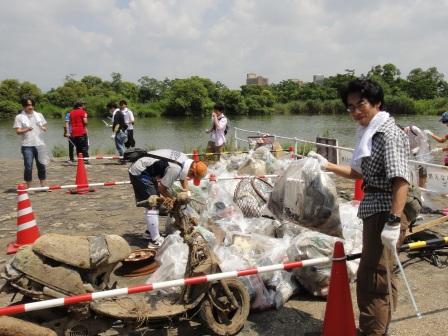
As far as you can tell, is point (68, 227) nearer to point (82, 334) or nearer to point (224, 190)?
point (224, 190)

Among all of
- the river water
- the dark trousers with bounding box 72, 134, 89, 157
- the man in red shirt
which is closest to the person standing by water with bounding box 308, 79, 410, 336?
the man in red shirt

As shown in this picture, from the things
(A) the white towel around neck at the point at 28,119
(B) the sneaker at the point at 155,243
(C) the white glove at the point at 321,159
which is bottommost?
(B) the sneaker at the point at 155,243

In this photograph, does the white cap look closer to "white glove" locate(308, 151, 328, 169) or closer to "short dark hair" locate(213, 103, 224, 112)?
"white glove" locate(308, 151, 328, 169)

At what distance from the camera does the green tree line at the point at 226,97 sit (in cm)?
5784

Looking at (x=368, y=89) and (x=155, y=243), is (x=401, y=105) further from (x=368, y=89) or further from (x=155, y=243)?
(x=368, y=89)

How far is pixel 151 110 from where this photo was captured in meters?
64.1

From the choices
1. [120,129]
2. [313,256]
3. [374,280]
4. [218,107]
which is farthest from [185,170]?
[120,129]

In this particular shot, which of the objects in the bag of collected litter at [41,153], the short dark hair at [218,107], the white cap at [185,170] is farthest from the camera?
the short dark hair at [218,107]

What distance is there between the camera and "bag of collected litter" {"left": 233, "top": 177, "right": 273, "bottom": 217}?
5.55 m

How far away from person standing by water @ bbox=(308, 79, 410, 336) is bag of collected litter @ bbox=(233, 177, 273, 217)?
2.69m

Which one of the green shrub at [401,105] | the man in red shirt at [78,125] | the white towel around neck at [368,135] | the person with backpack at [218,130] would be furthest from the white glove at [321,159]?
the green shrub at [401,105]

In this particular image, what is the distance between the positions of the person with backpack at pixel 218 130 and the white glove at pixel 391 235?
8.14 meters

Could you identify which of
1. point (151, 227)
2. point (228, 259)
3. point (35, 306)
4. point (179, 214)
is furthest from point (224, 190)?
point (35, 306)

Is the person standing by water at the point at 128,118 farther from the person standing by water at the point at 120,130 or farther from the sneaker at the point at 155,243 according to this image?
the sneaker at the point at 155,243
